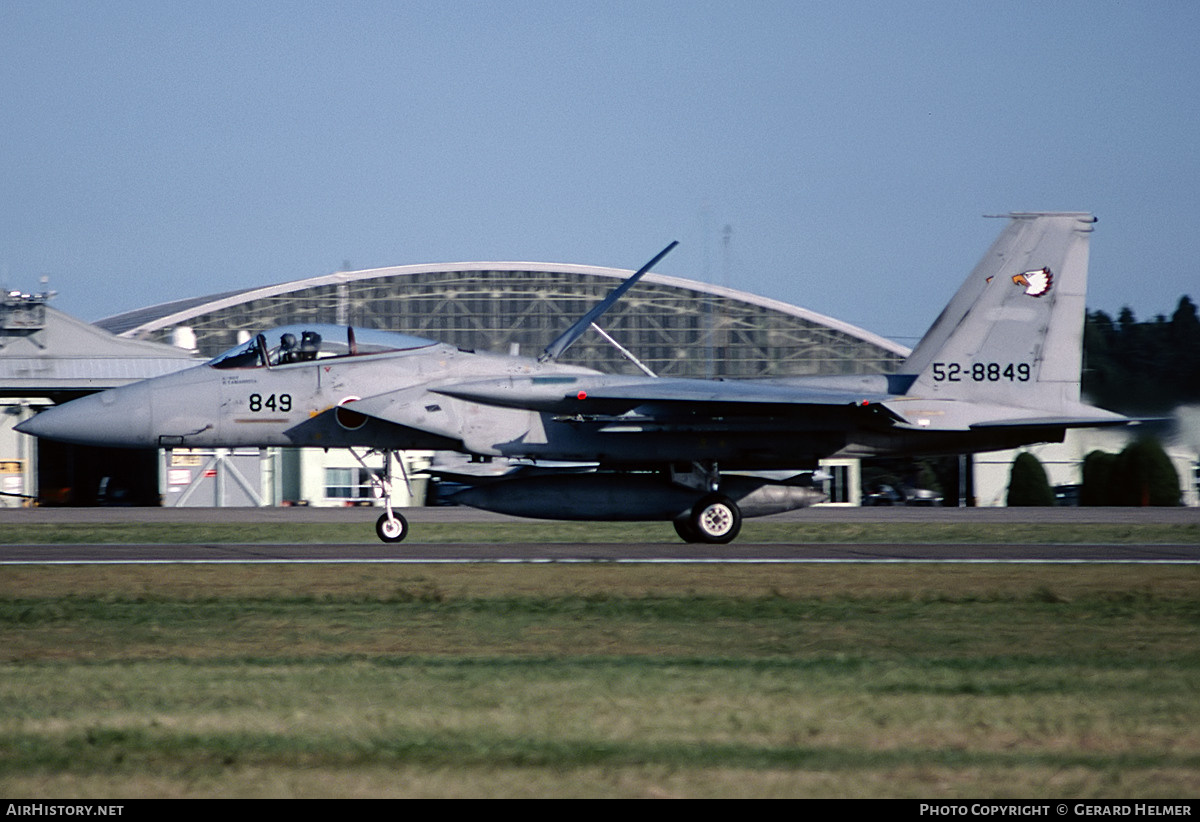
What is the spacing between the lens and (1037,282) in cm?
1808

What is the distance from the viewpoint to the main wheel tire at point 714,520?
17781 millimetres

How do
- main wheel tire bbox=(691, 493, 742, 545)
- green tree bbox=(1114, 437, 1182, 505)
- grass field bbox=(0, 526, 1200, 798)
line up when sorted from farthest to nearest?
green tree bbox=(1114, 437, 1182, 505), main wheel tire bbox=(691, 493, 742, 545), grass field bbox=(0, 526, 1200, 798)

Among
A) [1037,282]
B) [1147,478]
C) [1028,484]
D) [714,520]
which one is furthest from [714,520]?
[1147,478]

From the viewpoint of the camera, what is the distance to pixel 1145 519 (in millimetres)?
28906

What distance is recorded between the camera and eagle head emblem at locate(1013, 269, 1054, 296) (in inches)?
711

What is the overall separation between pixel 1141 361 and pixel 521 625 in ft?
99.0

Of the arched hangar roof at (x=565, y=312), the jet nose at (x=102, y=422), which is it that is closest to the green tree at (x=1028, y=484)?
the arched hangar roof at (x=565, y=312)

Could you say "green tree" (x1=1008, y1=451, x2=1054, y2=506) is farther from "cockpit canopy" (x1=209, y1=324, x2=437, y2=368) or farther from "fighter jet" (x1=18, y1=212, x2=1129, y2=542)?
"cockpit canopy" (x1=209, y1=324, x2=437, y2=368)

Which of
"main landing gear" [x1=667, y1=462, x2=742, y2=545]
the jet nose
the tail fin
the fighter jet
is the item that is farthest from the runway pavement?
the tail fin

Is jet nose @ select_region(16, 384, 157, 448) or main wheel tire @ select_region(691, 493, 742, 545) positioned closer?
jet nose @ select_region(16, 384, 157, 448)

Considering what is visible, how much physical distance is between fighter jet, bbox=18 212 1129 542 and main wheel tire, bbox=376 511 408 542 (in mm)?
42

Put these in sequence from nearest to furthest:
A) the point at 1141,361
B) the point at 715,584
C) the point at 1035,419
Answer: the point at 715,584, the point at 1035,419, the point at 1141,361
